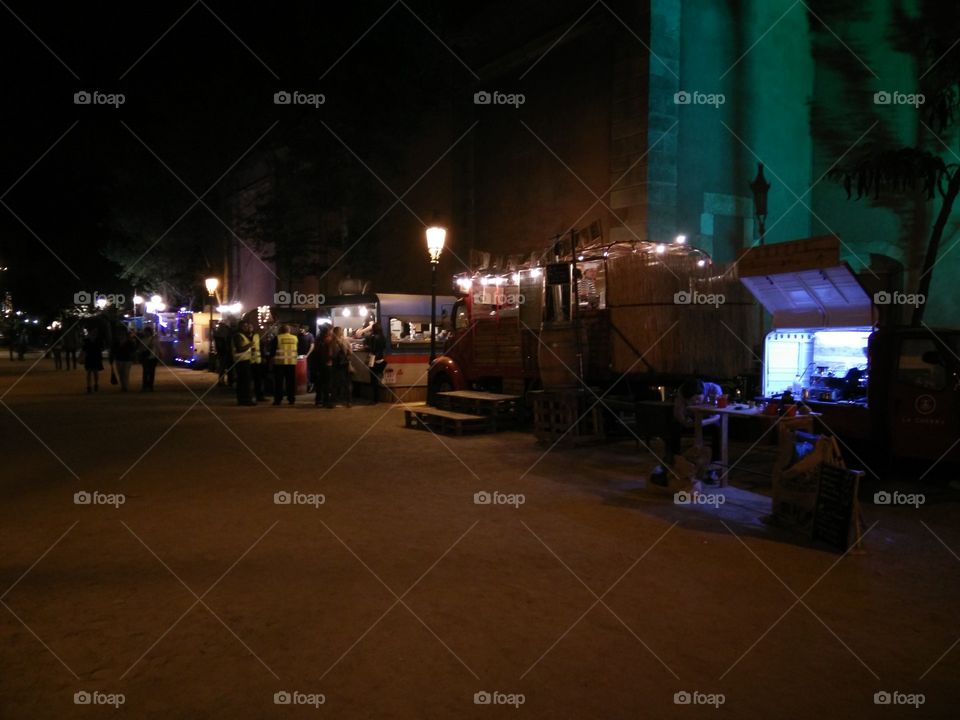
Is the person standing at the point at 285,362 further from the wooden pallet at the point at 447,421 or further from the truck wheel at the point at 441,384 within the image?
the wooden pallet at the point at 447,421

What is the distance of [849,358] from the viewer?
965 cm

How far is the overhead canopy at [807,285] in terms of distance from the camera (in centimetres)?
870

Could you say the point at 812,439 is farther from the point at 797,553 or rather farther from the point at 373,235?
the point at 373,235

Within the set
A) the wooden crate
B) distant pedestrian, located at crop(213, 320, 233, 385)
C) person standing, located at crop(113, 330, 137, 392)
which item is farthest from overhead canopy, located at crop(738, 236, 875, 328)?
distant pedestrian, located at crop(213, 320, 233, 385)

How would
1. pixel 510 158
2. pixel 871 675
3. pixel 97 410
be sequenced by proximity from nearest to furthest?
pixel 871 675 < pixel 97 410 < pixel 510 158

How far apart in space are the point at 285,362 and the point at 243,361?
3.02 feet

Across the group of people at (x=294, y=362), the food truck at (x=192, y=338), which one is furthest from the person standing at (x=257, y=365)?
the food truck at (x=192, y=338)

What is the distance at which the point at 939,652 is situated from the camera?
4160 millimetres

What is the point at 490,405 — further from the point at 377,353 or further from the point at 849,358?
the point at 849,358

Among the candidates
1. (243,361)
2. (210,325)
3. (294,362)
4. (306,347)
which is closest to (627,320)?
(294,362)

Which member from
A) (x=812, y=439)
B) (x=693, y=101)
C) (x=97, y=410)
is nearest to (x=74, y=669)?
(x=812, y=439)

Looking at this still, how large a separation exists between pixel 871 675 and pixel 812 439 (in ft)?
10.1

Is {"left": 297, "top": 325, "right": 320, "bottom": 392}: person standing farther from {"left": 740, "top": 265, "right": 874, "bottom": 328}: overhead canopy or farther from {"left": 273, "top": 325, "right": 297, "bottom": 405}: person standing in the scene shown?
{"left": 740, "top": 265, "right": 874, "bottom": 328}: overhead canopy

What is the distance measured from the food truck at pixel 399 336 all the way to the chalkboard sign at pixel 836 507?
11.3 metres
